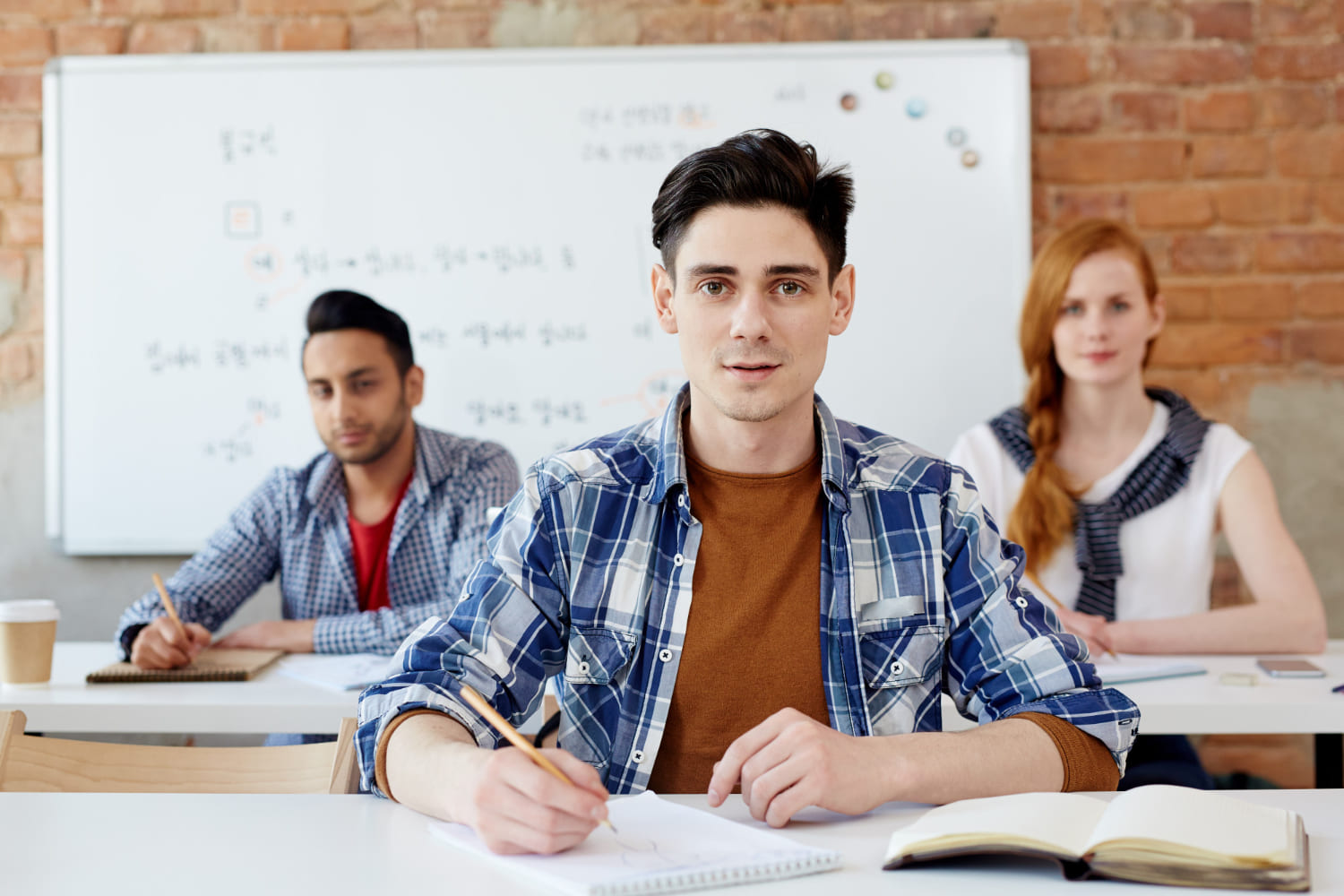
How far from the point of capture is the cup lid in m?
1.81

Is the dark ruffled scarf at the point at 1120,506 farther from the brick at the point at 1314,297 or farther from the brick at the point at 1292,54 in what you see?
the brick at the point at 1292,54

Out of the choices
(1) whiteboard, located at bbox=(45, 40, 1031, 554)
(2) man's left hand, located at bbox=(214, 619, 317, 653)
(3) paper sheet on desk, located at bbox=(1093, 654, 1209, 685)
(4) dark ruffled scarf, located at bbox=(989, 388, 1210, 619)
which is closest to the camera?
(3) paper sheet on desk, located at bbox=(1093, 654, 1209, 685)

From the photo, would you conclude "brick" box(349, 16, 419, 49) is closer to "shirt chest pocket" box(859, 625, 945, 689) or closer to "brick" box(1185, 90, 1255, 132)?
"brick" box(1185, 90, 1255, 132)

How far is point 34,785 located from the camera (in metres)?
1.26

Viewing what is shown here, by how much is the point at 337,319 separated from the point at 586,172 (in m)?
0.79

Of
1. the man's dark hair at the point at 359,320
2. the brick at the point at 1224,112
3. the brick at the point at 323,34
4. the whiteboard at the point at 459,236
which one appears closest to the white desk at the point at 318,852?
the man's dark hair at the point at 359,320

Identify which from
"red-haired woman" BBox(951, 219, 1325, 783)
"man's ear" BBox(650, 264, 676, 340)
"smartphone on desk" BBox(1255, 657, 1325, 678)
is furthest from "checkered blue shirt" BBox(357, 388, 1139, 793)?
"red-haired woman" BBox(951, 219, 1325, 783)

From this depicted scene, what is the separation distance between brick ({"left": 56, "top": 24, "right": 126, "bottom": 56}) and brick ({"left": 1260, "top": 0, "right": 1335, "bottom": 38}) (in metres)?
2.89

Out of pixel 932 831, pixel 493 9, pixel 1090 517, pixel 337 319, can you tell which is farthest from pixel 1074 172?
pixel 932 831

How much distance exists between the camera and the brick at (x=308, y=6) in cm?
295

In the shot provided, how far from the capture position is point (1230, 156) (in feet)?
9.34

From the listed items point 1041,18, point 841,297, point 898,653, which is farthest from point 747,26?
point 898,653

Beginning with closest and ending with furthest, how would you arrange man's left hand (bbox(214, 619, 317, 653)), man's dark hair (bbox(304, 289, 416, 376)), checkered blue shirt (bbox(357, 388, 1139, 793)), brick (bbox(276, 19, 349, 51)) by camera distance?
checkered blue shirt (bbox(357, 388, 1139, 793))
man's left hand (bbox(214, 619, 317, 653))
man's dark hair (bbox(304, 289, 416, 376))
brick (bbox(276, 19, 349, 51))

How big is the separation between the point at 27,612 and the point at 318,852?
45.7 inches
